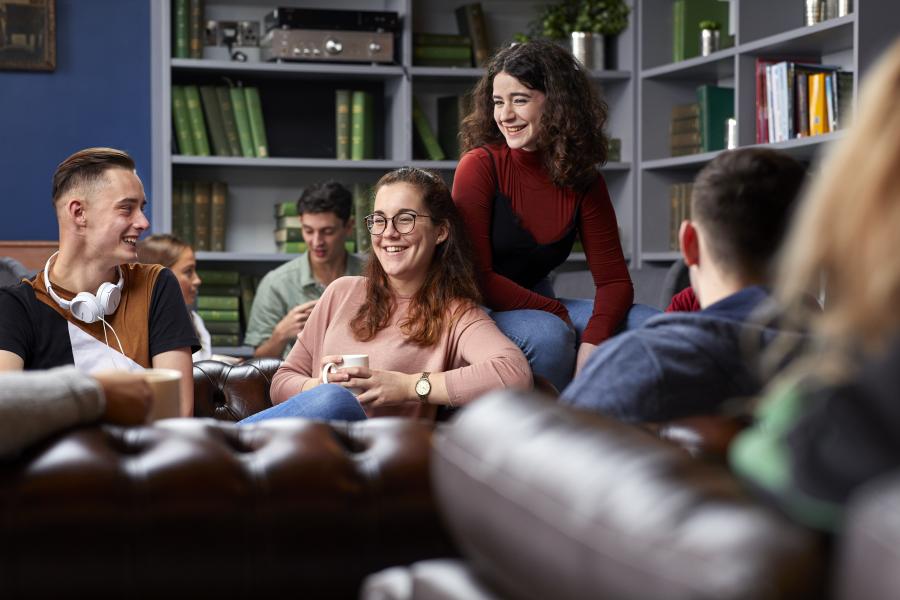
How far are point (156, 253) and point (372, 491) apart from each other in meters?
3.05

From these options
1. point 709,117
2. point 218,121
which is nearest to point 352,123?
point 218,121

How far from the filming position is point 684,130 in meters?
5.36

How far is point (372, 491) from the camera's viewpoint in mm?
1457

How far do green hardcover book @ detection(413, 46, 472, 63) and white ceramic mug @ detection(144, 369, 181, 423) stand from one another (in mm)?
3915

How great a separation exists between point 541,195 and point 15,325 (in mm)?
1293

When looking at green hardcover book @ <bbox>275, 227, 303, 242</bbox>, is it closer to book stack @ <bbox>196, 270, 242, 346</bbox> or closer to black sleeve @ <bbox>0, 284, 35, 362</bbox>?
book stack @ <bbox>196, 270, 242, 346</bbox>

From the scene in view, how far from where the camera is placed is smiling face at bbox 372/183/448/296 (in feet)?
9.05

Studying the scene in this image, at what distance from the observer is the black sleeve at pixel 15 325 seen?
251 centimetres

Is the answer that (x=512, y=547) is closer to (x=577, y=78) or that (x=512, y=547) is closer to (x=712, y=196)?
(x=712, y=196)

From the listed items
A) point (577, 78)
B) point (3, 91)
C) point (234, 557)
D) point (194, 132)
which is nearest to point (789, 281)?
point (234, 557)

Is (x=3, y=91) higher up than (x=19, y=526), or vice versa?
(x=3, y=91)

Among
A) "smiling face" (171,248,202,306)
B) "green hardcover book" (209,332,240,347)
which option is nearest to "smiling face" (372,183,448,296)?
"smiling face" (171,248,202,306)

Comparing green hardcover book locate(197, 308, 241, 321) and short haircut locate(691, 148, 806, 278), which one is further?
green hardcover book locate(197, 308, 241, 321)

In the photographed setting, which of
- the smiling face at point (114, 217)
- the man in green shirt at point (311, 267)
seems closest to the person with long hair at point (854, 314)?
the smiling face at point (114, 217)
